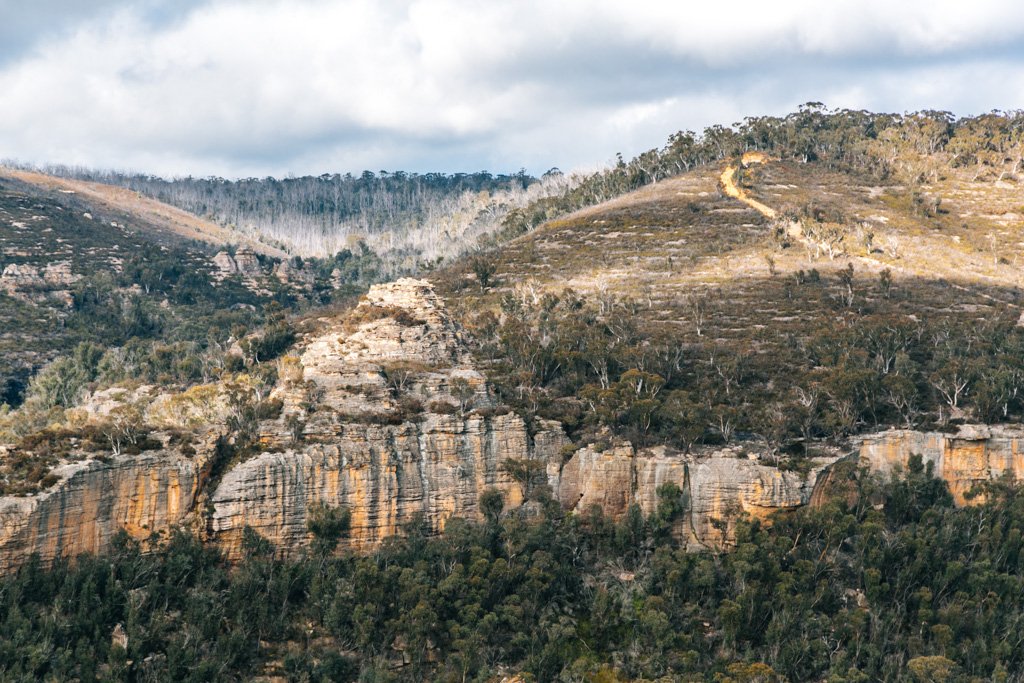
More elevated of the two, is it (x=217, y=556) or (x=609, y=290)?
(x=609, y=290)

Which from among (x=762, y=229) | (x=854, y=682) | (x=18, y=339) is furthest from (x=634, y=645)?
(x=18, y=339)

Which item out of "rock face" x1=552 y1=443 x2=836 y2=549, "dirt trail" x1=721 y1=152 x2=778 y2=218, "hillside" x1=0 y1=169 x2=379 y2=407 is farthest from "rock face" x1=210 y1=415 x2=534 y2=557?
"dirt trail" x1=721 y1=152 x2=778 y2=218

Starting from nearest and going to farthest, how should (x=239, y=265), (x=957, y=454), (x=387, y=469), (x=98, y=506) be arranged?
(x=98, y=506), (x=387, y=469), (x=957, y=454), (x=239, y=265)

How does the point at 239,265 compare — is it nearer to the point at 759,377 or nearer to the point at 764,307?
the point at 764,307

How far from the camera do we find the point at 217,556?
4844 cm

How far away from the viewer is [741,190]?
124m

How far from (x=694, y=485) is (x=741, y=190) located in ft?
255

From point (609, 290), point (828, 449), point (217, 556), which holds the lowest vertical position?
point (217, 556)

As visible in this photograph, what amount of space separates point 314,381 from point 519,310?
2898 centimetres

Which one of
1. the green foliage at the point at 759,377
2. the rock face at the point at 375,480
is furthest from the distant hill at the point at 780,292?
the rock face at the point at 375,480

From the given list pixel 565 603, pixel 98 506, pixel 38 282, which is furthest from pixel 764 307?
pixel 38 282

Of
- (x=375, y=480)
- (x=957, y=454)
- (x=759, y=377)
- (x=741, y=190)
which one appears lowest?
(x=375, y=480)

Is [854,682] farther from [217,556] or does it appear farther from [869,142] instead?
[869,142]

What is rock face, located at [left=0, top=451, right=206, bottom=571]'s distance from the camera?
142 feet
